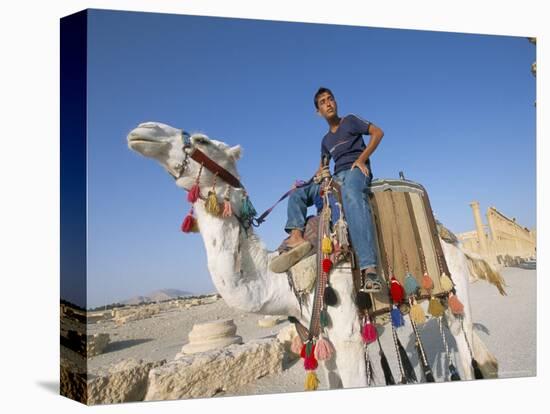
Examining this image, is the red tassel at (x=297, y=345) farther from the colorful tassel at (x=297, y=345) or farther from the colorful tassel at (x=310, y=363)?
the colorful tassel at (x=310, y=363)

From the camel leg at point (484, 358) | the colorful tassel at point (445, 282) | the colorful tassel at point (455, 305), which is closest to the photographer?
the colorful tassel at point (445, 282)

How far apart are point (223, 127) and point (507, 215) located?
364 cm

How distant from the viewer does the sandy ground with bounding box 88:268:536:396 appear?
7625 mm

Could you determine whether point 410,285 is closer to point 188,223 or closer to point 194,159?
point 188,223

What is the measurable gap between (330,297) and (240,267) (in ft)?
3.07

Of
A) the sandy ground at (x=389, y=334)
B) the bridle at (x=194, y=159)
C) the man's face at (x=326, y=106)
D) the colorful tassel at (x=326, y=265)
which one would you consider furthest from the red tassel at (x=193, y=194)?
the man's face at (x=326, y=106)

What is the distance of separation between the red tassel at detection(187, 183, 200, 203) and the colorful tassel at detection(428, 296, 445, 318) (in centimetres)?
272

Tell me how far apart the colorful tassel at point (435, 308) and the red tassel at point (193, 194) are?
2.72 metres

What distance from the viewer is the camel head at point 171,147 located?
23.2ft

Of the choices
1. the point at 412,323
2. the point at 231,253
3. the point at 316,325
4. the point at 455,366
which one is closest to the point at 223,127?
the point at 231,253

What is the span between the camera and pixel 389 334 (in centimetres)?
880

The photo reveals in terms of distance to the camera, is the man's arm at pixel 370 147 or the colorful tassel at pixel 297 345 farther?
the man's arm at pixel 370 147

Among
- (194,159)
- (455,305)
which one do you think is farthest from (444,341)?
(194,159)

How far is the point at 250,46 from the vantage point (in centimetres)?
824
